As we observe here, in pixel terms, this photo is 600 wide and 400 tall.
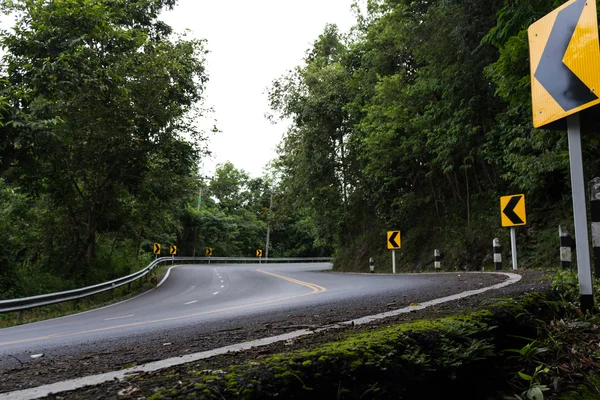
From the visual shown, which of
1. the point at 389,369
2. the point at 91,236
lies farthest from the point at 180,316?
the point at 91,236

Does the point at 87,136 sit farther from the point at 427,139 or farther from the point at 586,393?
the point at 586,393

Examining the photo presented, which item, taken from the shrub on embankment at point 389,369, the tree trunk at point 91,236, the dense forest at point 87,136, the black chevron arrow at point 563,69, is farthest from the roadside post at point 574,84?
the tree trunk at point 91,236

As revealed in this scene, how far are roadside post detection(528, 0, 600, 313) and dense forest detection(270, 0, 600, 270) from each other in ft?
20.2

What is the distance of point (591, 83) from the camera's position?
3215mm

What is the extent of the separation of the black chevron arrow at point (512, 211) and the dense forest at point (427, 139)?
1354mm

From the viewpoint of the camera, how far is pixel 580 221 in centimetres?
337

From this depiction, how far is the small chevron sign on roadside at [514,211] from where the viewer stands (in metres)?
10.4

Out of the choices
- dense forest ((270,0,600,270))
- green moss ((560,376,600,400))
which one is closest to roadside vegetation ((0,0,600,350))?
dense forest ((270,0,600,270))

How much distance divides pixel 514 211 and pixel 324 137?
16.7m

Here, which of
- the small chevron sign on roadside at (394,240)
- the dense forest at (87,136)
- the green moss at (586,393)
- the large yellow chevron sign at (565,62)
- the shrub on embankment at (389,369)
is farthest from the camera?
the small chevron sign on roadside at (394,240)

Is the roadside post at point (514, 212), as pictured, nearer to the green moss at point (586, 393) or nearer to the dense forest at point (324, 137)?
the dense forest at point (324, 137)

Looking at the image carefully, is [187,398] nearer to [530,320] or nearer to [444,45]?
[530,320]

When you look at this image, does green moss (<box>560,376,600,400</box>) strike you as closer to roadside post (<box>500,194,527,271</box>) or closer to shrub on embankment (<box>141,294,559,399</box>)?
shrub on embankment (<box>141,294,559,399</box>)

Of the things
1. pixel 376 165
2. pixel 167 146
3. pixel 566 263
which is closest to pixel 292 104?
pixel 376 165
